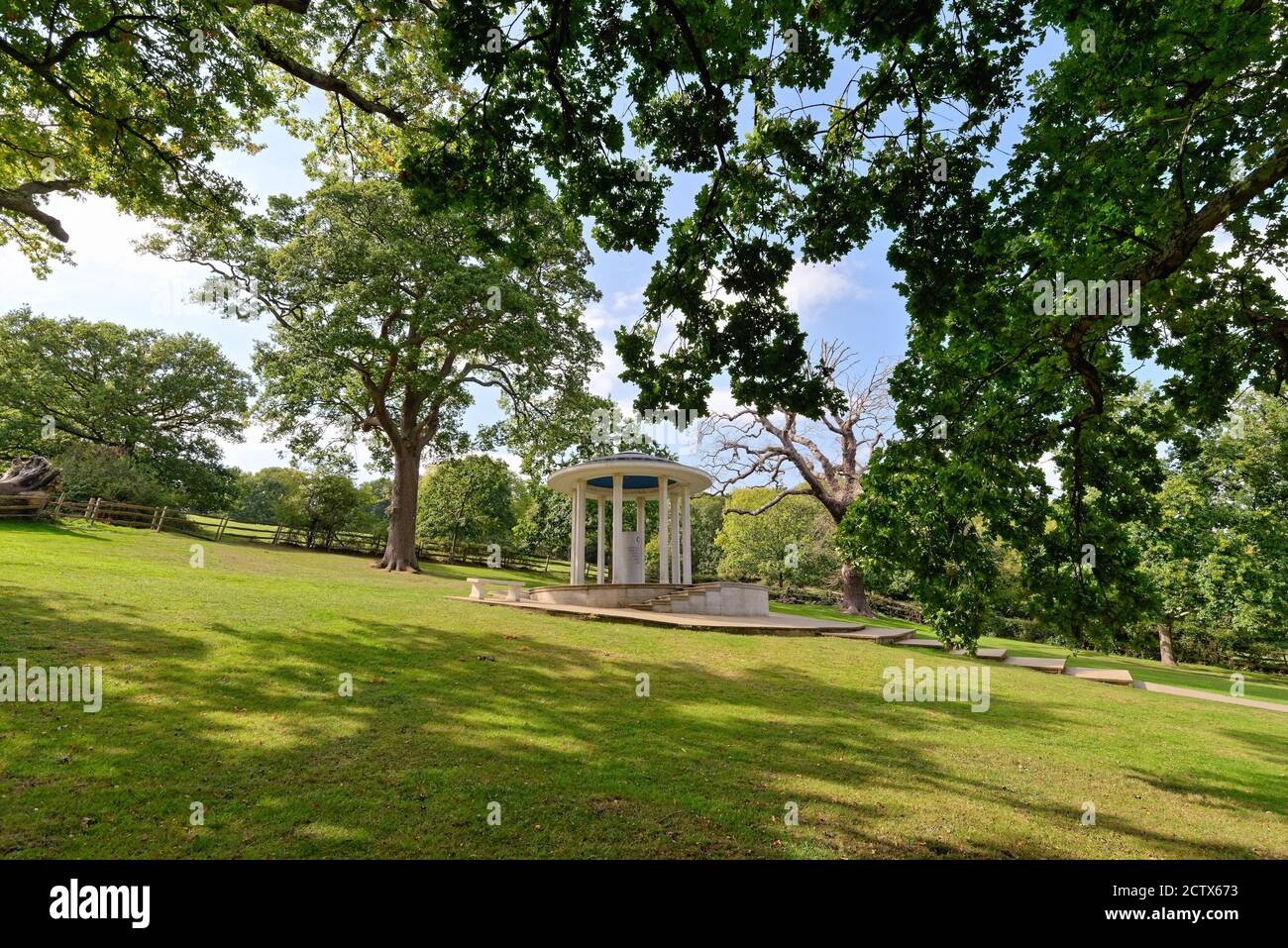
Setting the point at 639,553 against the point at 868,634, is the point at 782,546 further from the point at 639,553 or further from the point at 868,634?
the point at 868,634

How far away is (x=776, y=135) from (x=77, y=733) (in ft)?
30.9

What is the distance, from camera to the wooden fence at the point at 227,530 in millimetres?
21078

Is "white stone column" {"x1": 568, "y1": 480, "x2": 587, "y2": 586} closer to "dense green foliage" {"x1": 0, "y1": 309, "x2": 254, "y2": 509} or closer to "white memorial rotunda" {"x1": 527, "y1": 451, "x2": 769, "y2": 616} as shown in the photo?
"white memorial rotunda" {"x1": 527, "y1": 451, "x2": 769, "y2": 616}

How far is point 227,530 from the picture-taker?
3259 cm

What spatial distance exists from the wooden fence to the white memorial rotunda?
38.3 feet

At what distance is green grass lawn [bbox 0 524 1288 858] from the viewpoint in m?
3.80

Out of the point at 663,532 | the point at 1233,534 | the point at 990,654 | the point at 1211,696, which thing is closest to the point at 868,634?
the point at 990,654

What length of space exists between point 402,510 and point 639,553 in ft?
41.0

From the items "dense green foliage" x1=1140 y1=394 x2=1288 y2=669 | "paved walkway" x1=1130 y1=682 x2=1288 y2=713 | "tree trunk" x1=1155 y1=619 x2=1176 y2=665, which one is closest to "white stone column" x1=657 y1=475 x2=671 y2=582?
"paved walkway" x1=1130 y1=682 x2=1288 y2=713

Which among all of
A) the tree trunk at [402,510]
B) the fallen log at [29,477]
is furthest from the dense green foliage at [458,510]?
the fallen log at [29,477]

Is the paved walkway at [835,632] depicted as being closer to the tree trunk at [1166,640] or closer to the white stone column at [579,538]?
the white stone column at [579,538]
